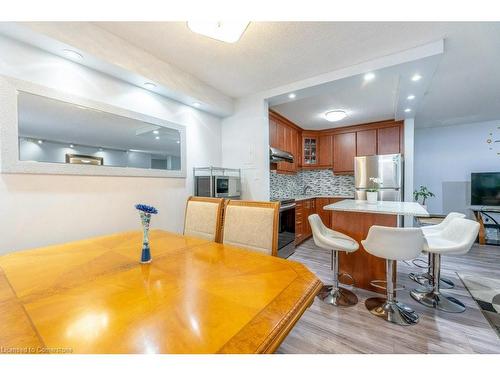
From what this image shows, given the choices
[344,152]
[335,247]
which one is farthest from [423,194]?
[335,247]

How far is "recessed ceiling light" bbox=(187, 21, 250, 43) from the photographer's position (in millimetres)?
1452

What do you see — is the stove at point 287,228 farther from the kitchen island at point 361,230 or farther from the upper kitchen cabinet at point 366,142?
the upper kitchen cabinet at point 366,142

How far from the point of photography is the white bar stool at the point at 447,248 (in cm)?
179

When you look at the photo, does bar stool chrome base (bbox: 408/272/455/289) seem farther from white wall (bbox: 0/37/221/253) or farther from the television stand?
white wall (bbox: 0/37/221/253)

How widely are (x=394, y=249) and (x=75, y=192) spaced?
2.77 m

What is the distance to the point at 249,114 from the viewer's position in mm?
3174

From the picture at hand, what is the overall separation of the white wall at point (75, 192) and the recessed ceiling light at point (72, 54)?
10 cm

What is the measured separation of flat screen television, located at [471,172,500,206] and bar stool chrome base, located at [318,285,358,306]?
445 cm

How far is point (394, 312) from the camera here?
1.81 metres

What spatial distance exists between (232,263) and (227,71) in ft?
7.42

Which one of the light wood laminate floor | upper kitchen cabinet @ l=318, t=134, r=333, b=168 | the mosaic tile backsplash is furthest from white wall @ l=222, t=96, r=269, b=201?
upper kitchen cabinet @ l=318, t=134, r=333, b=168

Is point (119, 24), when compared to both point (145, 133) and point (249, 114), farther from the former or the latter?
point (249, 114)
